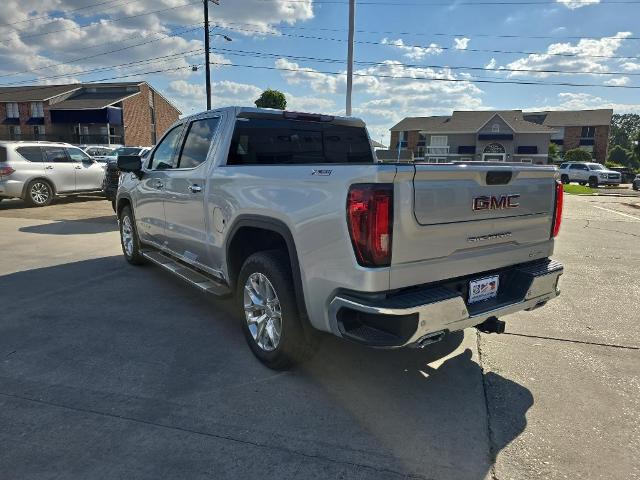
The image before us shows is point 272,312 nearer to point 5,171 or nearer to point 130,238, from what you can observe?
point 130,238

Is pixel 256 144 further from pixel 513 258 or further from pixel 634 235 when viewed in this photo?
pixel 634 235

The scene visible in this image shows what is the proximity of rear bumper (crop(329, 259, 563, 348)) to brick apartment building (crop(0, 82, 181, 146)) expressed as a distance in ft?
156

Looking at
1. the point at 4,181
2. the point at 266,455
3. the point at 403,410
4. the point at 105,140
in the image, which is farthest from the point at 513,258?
the point at 105,140

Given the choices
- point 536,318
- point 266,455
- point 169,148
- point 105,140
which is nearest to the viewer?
point 266,455

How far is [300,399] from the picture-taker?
2988 millimetres

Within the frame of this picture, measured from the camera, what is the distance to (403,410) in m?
2.89

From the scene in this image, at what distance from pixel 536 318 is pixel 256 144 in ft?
10.6

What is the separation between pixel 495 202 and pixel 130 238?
501 centimetres

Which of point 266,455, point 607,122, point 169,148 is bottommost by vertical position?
point 266,455

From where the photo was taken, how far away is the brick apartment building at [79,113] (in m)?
45.2

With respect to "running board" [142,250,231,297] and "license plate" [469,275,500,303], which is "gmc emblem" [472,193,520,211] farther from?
"running board" [142,250,231,297]

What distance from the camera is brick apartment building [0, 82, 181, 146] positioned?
45188mm

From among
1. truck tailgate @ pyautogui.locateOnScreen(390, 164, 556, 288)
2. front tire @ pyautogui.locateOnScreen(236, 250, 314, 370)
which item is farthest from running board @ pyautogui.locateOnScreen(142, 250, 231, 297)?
truck tailgate @ pyautogui.locateOnScreen(390, 164, 556, 288)

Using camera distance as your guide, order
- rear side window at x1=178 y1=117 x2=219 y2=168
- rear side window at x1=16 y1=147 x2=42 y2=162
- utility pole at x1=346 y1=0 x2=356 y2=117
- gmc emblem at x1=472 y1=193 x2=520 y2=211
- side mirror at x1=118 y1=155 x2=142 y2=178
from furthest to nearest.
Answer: utility pole at x1=346 y1=0 x2=356 y2=117 < rear side window at x1=16 y1=147 x2=42 y2=162 < side mirror at x1=118 y1=155 x2=142 y2=178 < rear side window at x1=178 y1=117 x2=219 y2=168 < gmc emblem at x1=472 y1=193 x2=520 y2=211
